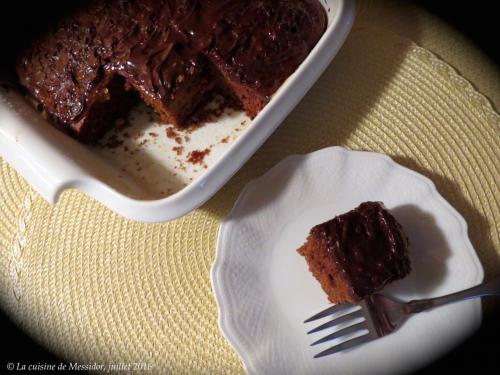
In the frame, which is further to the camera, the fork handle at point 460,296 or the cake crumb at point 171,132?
the cake crumb at point 171,132

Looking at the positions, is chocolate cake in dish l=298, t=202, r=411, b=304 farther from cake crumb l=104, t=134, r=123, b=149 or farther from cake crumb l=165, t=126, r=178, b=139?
cake crumb l=104, t=134, r=123, b=149

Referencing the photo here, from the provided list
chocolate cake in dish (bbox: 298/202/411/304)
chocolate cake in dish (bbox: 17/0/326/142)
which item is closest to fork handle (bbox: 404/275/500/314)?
chocolate cake in dish (bbox: 298/202/411/304)

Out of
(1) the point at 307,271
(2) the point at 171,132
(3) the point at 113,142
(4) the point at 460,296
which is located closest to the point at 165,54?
(2) the point at 171,132

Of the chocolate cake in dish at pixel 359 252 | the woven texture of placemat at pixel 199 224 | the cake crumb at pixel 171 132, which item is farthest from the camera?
the cake crumb at pixel 171 132

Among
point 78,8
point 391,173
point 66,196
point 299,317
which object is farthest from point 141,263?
point 78,8

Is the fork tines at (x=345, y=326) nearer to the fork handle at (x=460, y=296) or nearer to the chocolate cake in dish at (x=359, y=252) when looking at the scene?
the chocolate cake in dish at (x=359, y=252)

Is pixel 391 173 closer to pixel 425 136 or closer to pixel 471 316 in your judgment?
pixel 425 136

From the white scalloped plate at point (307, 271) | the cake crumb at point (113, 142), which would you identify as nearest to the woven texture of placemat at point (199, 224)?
the white scalloped plate at point (307, 271)

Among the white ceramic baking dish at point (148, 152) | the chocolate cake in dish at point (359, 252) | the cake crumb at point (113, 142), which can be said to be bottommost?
the cake crumb at point (113, 142)
